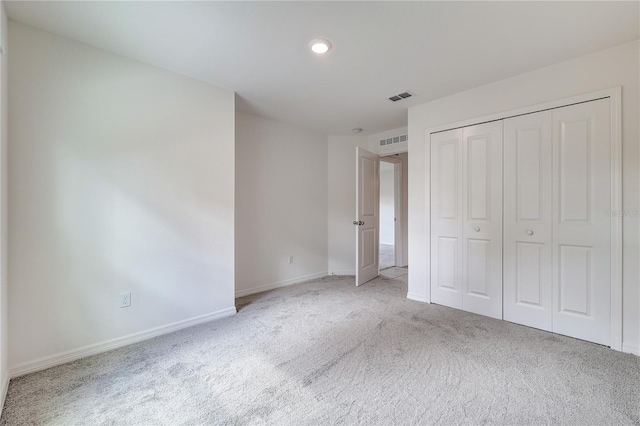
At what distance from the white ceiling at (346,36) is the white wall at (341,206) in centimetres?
188

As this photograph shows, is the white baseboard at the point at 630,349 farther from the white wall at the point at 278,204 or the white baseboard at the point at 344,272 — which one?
the white wall at the point at 278,204

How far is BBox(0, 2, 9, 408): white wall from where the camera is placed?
5.22 ft

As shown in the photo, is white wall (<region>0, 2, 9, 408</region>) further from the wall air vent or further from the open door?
the wall air vent

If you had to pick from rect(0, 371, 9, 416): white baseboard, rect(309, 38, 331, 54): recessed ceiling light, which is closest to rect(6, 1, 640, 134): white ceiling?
rect(309, 38, 331, 54): recessed ceiling light

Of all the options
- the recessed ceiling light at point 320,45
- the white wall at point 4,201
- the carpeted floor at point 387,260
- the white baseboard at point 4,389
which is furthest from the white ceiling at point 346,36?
the carpeted floor at point 387,260

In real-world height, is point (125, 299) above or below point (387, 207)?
below

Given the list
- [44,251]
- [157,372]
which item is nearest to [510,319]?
[157,372]

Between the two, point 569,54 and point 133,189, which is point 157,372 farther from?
point 569,54

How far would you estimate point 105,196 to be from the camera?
2.11 metres

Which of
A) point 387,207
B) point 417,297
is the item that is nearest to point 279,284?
point 417,297

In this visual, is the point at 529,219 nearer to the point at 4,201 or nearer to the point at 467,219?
the point at 467,219

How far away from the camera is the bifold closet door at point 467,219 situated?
2.69 m

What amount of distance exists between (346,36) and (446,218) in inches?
84.2

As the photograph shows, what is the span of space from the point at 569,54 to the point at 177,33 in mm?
3095
